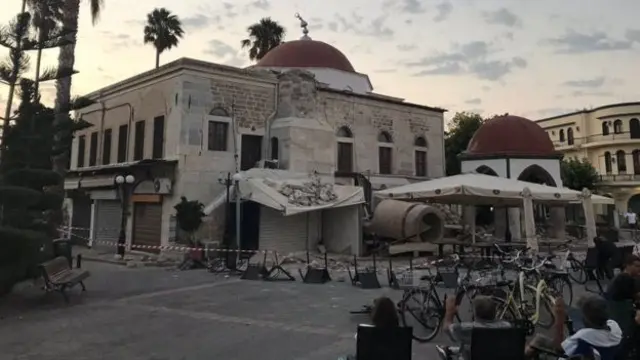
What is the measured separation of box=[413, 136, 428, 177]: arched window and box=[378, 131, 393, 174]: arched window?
1.88 m

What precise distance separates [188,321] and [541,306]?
5.55 m

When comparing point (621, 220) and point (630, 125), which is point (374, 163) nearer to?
point (621, 220)

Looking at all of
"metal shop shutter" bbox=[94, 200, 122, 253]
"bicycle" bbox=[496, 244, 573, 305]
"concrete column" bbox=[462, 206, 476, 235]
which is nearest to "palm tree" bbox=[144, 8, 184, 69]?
"metal shop shutter" bbox=[94, 200, 122, 253]

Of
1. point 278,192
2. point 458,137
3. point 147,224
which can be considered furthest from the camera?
point 458,137

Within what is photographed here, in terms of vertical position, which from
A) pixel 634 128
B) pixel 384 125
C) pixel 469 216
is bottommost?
pixel 469 216

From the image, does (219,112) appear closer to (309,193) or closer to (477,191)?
(309,193)

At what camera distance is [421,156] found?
87.7ft

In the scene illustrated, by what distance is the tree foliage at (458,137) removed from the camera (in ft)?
127

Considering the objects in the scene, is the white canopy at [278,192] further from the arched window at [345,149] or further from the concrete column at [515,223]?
the concrete column at [515,223]

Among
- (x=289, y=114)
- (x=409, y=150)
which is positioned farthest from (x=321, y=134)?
(x=409, y=150)

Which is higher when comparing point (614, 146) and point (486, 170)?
point (614, 146)

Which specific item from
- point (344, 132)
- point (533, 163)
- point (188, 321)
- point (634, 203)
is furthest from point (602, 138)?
point (188, 321)

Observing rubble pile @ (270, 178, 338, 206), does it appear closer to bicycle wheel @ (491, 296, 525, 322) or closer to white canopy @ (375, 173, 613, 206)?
white canopy @ (375, 173, 613, 206)

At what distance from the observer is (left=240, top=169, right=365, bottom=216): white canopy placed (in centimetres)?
1673
